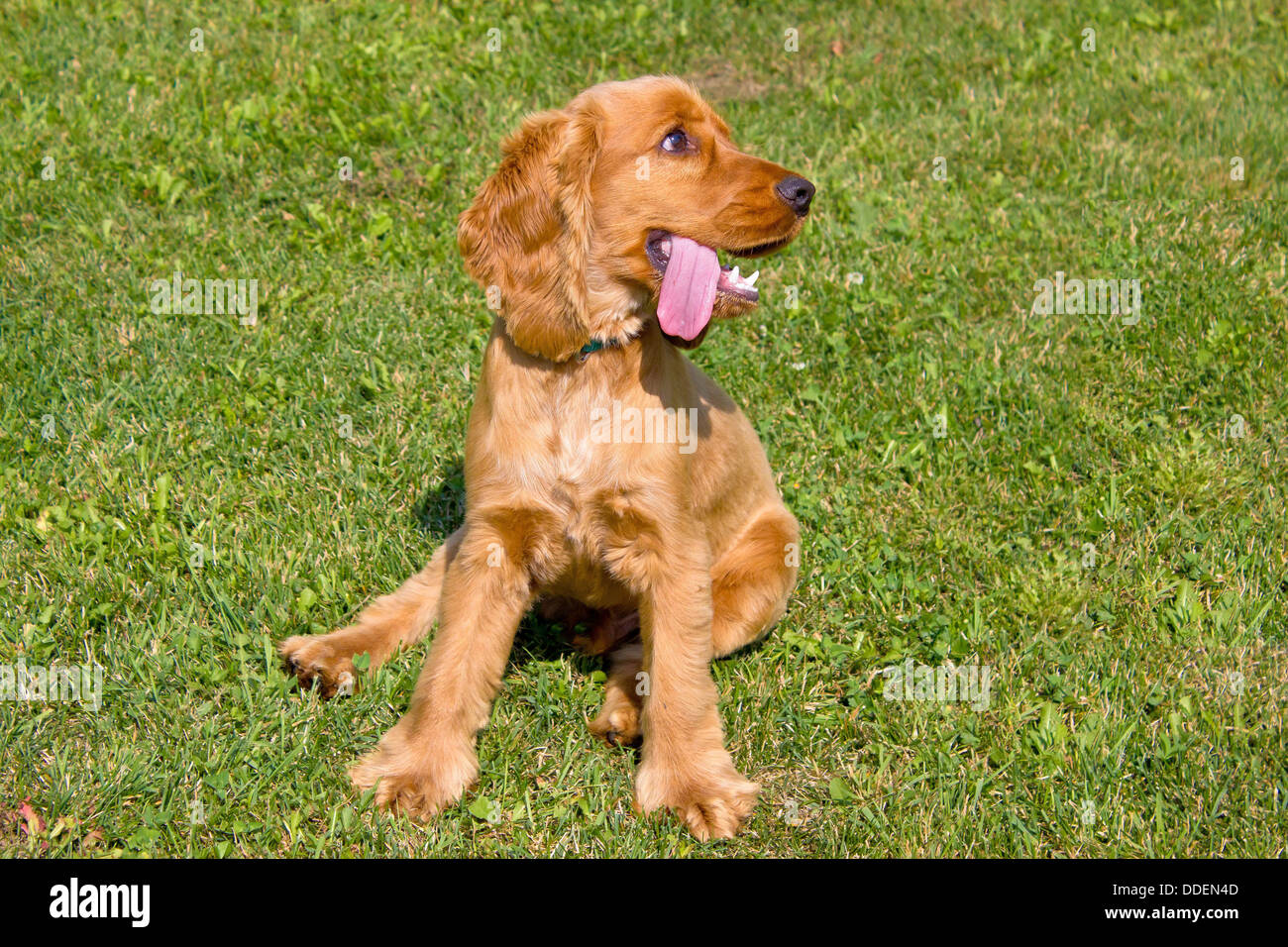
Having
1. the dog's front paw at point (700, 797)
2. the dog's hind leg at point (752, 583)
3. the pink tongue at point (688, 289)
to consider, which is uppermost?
the pink tongue at point (688, 289)

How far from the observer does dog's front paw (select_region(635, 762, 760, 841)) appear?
3.57 metres

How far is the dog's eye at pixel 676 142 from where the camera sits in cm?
363

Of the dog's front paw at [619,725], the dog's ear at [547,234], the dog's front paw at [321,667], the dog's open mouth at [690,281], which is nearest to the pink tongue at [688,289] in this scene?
the dog's open mouth at [690,281]

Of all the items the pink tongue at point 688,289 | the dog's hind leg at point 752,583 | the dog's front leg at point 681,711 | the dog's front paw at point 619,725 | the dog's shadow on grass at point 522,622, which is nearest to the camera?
the pink tongue at point 688,289

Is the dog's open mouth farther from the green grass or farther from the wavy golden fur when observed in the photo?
the green grass

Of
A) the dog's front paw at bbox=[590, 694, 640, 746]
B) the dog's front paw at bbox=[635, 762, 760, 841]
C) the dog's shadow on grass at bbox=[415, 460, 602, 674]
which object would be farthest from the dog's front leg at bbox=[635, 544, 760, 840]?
the dog's shadow on grass at bbox=[415, 460, 602, 674]

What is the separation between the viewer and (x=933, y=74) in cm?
809

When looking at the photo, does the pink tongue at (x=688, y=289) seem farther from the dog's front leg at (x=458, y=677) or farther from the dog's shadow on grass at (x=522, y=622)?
the dog's shadow on grass at (x=522, y=622)

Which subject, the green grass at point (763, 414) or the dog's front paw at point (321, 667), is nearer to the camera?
the green grass at point (763, 414)

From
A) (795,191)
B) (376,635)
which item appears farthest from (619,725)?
(795,191)

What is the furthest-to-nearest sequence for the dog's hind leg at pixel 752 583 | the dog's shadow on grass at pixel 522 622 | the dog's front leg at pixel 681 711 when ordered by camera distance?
the dog's shadow on grass at pixel 522 622 → the dog's hind leg at pixel 752 583 → the dog's front leg at pixel 681 711

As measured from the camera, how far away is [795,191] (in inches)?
140

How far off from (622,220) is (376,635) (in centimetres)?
169

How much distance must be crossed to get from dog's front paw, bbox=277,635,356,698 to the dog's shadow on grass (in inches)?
22.8
